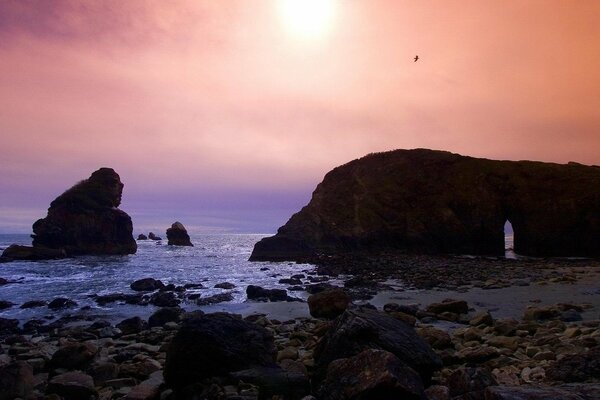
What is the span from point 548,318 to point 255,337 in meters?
8.88

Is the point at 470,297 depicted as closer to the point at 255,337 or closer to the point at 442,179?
the point at 255,337

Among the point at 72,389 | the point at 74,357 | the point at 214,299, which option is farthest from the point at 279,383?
the point at 214,299

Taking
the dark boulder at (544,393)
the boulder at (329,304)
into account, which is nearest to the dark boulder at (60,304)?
the boulder at (329,304)

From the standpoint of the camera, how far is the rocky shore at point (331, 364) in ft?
16.2

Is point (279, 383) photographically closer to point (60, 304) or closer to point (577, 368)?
point (577, 368)

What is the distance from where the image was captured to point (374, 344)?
20.2 ft

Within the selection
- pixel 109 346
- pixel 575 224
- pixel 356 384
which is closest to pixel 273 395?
pixel 356 384

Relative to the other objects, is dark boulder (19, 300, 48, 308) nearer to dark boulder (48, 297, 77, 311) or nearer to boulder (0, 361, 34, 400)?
dark boulder (48, 297, 77, 311)

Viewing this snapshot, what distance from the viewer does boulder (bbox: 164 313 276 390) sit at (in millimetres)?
6434

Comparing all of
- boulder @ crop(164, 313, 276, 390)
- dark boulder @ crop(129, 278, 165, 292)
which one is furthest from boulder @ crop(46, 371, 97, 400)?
dark boulder @ crop(129, 278, 165, 292)

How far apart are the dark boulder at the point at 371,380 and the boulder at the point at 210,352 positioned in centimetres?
178

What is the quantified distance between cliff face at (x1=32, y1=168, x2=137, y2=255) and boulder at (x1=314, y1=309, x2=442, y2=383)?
75.0 meters

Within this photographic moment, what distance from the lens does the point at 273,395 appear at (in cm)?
565

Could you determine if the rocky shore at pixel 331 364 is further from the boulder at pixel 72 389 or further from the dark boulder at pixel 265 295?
the dark boulder at pixel 265 295
